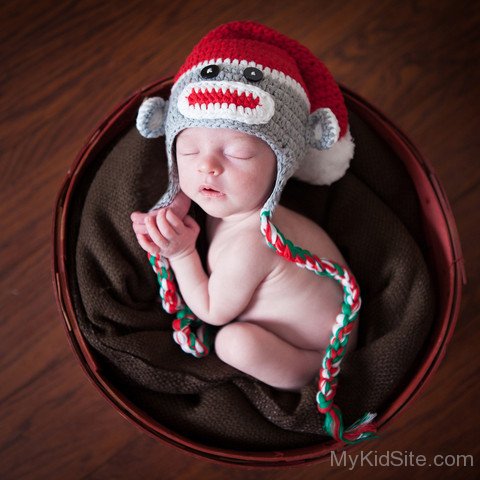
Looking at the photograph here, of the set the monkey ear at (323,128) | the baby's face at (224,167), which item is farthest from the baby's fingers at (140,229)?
the monkey ear at (323,128)

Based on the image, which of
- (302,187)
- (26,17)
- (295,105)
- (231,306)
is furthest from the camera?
(26,17)

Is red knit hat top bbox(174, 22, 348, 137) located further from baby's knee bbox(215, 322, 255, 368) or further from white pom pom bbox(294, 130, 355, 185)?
baby's knee bbox(215, 322, 255, 368)

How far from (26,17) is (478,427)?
61.6 inches

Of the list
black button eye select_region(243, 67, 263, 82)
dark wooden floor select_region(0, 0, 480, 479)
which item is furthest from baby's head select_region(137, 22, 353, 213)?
dark wooden floor select_region(0, 0, 480, 479)

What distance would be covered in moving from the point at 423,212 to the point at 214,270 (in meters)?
0.52

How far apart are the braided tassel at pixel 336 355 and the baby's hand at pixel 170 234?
18 cm

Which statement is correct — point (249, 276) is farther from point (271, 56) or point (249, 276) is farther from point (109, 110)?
point (109, 110)

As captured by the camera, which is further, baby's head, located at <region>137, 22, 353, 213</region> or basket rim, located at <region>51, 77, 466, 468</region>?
basket rim, located at <region>51, 77, 466, 468</region>

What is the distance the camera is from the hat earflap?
0.91 metres

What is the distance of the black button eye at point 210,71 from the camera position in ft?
2.72

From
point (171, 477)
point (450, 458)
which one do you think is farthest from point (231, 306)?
point (450, 458)

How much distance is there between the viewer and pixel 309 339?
3.47ft

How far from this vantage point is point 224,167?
2.87ft

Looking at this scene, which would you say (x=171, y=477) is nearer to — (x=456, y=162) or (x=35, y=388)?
(x=35, y=388)
